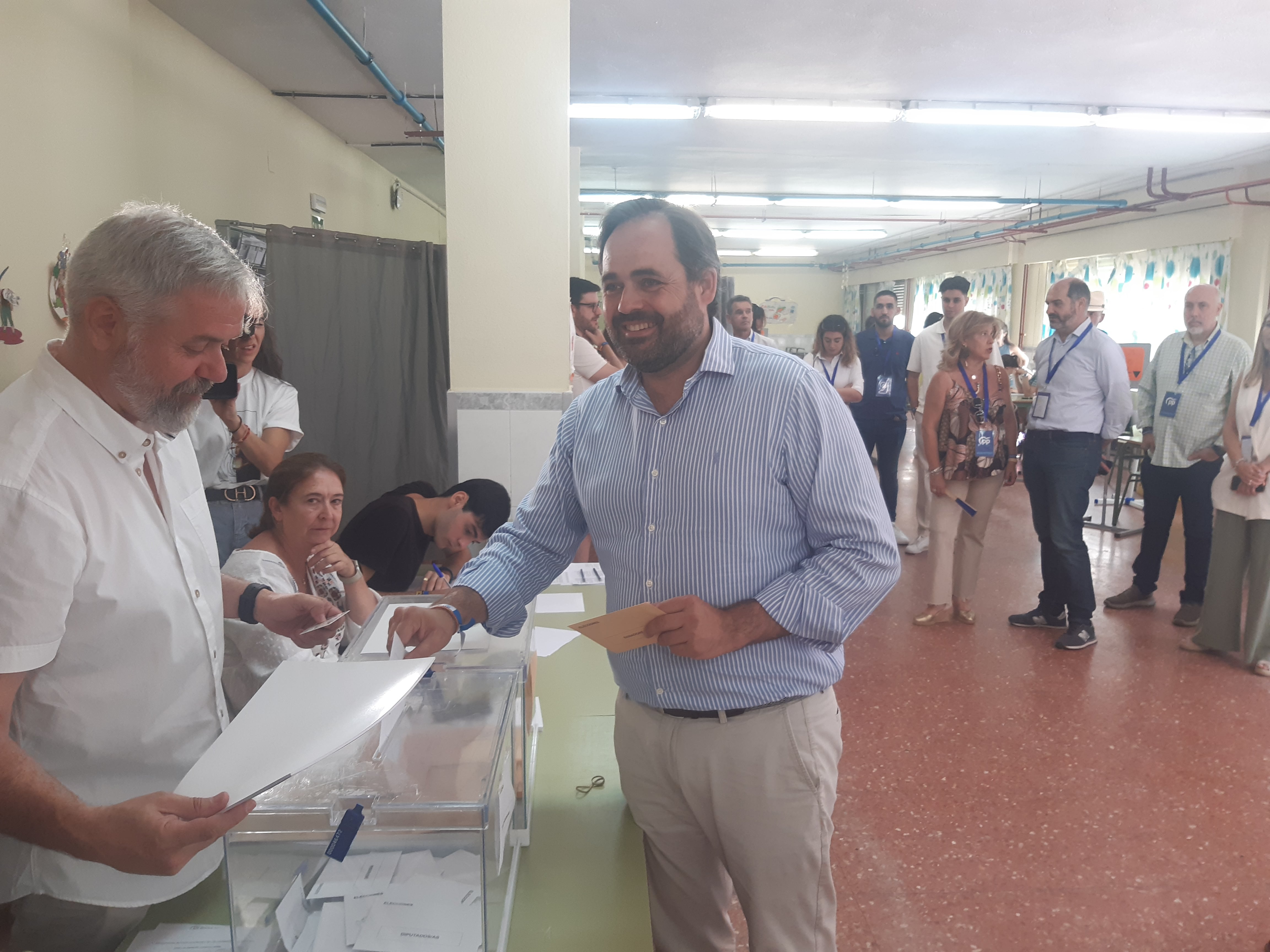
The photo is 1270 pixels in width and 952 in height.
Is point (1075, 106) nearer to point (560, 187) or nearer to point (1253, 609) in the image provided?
point (1253, 609)

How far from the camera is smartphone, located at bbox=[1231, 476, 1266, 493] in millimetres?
3533

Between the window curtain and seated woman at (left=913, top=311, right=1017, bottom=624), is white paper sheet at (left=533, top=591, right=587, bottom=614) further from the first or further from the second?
the window curtain

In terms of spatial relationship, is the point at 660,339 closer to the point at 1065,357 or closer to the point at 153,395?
the point at 153,395

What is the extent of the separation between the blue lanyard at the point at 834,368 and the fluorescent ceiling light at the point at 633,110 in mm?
2285

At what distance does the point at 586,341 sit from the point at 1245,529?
3.15 meters

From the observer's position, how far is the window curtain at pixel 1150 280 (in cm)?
905

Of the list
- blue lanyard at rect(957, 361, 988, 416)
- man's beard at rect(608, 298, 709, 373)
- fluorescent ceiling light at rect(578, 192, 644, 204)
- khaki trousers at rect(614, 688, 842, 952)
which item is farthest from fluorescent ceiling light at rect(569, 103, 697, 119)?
khaki trousers at rect(614, 688, 842, 952)

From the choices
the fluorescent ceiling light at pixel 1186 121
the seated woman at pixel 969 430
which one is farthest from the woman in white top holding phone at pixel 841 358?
the fluorescent ceiling light at pixel 1186 121

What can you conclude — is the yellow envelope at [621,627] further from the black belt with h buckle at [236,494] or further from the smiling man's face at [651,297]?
the black belt with h buckle at [236,494]

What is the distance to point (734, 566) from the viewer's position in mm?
1343

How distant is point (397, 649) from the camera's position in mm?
1263

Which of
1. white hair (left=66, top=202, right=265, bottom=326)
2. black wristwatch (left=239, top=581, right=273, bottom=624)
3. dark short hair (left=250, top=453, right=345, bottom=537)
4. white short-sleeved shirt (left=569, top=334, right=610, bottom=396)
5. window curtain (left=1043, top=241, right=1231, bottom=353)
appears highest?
window curtain (left=1043, top=241, right=1231, bottom=353)

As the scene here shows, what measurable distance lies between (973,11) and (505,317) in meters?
3.26

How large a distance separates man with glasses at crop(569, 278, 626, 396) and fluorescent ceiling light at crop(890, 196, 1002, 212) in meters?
6.86
